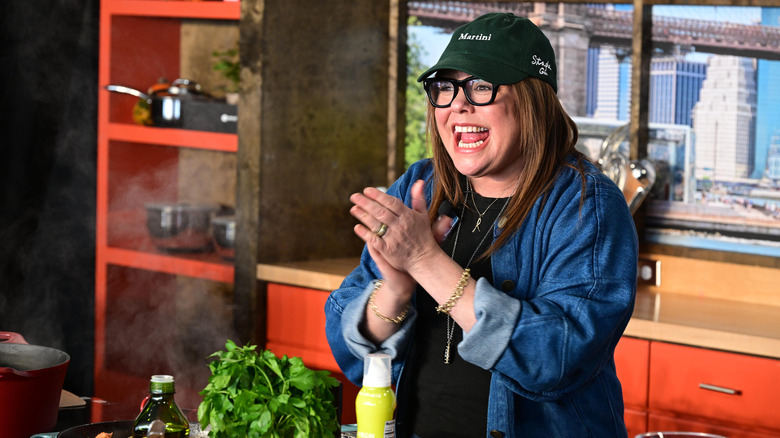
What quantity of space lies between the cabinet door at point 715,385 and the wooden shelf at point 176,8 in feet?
6.35

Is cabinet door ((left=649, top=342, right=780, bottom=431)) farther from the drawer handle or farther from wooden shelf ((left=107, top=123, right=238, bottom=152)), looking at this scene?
wooden shelf ((left=107, top=123, right=238, bottom=152))

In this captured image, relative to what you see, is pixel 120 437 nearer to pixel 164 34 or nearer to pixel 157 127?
pixel 157 127

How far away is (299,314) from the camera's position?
11.1ft

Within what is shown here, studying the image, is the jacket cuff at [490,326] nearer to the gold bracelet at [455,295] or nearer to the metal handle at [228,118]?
the gold bracelet at [455,295]

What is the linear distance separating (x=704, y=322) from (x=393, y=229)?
57.9 inches

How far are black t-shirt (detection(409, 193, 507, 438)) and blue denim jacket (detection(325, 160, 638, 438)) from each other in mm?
33

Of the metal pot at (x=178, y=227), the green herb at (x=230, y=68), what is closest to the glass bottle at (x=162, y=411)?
the metal pot at (x=178, y=227)

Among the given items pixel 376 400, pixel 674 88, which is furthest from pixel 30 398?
pixel 674 88

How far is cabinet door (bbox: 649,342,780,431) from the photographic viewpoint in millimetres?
2439

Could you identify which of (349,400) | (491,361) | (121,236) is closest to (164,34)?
(121,236)

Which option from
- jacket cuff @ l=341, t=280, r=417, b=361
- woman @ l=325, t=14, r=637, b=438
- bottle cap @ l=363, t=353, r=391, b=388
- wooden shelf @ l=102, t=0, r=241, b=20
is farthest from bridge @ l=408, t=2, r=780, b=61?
bottle cap @ l=363, t=353, r=391, b=388

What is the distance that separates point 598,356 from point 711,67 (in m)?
1.84

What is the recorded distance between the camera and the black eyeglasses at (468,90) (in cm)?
162

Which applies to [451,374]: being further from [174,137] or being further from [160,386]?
[174,137]
